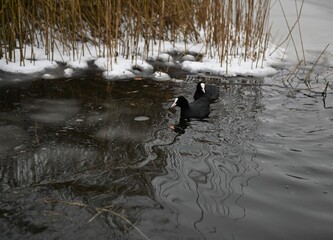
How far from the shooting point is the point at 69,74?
5.93 m

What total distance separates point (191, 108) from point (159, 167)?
4.49 feet

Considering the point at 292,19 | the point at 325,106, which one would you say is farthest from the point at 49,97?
the point at 292,19

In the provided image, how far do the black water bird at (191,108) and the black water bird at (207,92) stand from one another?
314mm

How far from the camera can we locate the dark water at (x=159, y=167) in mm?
2639

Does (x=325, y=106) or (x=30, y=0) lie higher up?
(x=30, y=0)

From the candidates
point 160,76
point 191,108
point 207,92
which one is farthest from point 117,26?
point 191,108

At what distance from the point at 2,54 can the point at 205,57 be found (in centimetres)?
321

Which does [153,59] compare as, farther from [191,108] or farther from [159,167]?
[159,167]

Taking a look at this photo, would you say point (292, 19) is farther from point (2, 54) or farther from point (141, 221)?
point (141, 221)

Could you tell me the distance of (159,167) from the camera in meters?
3.37

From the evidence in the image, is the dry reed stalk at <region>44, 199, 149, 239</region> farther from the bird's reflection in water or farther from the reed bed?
the reed bed

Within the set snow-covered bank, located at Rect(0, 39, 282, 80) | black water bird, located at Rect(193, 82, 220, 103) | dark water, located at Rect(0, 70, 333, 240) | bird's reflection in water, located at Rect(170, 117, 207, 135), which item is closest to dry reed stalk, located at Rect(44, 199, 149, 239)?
dark water, located at Rect(0, 70, 333, 240)

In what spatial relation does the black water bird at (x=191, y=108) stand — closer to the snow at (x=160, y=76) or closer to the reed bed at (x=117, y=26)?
the snow at (x=160, y=76)

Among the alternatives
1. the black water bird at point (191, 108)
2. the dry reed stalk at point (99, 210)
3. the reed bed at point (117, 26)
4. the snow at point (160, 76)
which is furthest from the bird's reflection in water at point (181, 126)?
the reed bed at point (117, 26)
